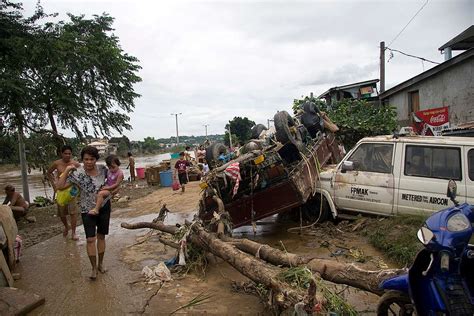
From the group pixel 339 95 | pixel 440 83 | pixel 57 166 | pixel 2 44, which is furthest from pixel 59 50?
pixel 339 95

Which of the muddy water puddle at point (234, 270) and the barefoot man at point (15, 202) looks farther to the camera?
the barefoot man at point (15, 202)

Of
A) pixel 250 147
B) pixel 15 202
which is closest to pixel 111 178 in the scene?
pixel 250 147

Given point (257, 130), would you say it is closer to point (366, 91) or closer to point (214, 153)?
point (214, 153)

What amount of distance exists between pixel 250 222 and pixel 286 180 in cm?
106

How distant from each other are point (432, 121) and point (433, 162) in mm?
8017

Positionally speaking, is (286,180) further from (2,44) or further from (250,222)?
(2,44)

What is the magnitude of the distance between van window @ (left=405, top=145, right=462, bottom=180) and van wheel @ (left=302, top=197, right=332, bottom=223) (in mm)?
1633

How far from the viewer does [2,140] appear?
1088cm

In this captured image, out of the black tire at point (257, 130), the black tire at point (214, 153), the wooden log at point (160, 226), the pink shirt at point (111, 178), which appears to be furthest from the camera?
the black tire at point (257, 130)

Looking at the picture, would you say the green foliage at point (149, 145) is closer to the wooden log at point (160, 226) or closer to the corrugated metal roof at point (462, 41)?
the corrugated metal roof at point (462, 41)

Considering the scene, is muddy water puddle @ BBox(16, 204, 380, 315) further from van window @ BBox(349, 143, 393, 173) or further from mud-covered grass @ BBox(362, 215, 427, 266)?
van window @ BBox(349, 143, 393, 173)

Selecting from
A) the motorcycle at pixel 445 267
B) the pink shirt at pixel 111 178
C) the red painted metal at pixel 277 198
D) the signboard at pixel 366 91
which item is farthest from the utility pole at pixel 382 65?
the motorcycle at pixel 445 267

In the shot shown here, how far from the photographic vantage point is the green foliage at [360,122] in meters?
11.9

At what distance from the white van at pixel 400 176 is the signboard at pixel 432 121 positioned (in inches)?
283
